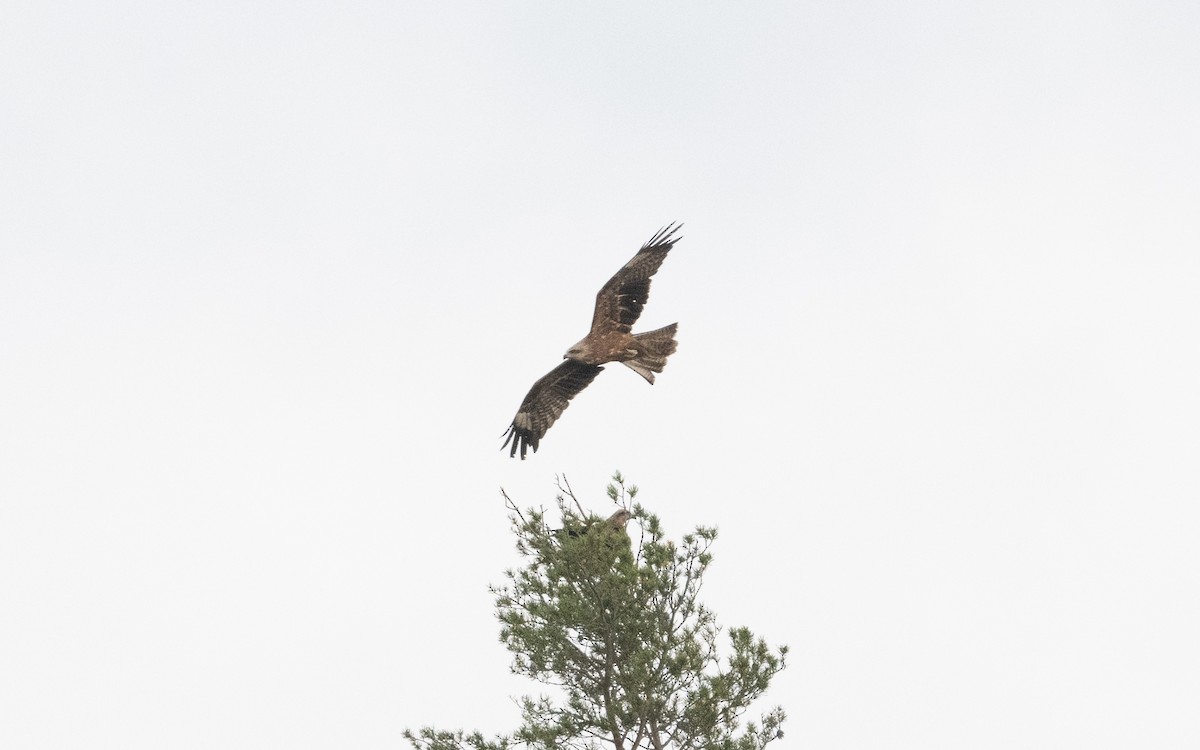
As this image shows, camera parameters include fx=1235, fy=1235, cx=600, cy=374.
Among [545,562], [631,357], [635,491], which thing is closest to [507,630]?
[545,562]

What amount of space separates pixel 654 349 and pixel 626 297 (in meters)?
0.77

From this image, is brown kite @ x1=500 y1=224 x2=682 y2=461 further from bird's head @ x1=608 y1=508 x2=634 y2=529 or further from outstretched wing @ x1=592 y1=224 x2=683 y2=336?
bird's head @ x1=608 y1=508 x2=634 y2=529

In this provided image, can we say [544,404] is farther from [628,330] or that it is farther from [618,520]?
[618,520]

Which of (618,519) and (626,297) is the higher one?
(626,297)

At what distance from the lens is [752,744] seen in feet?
34.3

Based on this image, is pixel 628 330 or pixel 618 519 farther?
pixel 628 330

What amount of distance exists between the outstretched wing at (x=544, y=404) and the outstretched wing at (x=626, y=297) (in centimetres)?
98

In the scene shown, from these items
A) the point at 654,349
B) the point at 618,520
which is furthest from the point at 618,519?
the point at 654,349

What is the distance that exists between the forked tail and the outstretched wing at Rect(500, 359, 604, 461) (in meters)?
1.16

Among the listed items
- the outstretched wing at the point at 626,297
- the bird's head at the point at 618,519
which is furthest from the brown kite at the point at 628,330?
the bird's head at the point at 618,519

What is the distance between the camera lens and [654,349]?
14.6 m

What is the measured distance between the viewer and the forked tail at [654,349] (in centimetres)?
1457

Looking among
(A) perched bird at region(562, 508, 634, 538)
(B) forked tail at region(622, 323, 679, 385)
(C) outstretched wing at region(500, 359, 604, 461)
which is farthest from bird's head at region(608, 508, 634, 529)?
(C) outstretched wing at region(500, 359, 604, 461)

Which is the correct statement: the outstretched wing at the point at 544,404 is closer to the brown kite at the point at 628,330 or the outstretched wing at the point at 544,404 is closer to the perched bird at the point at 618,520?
the brown kite at the point at 628,330
